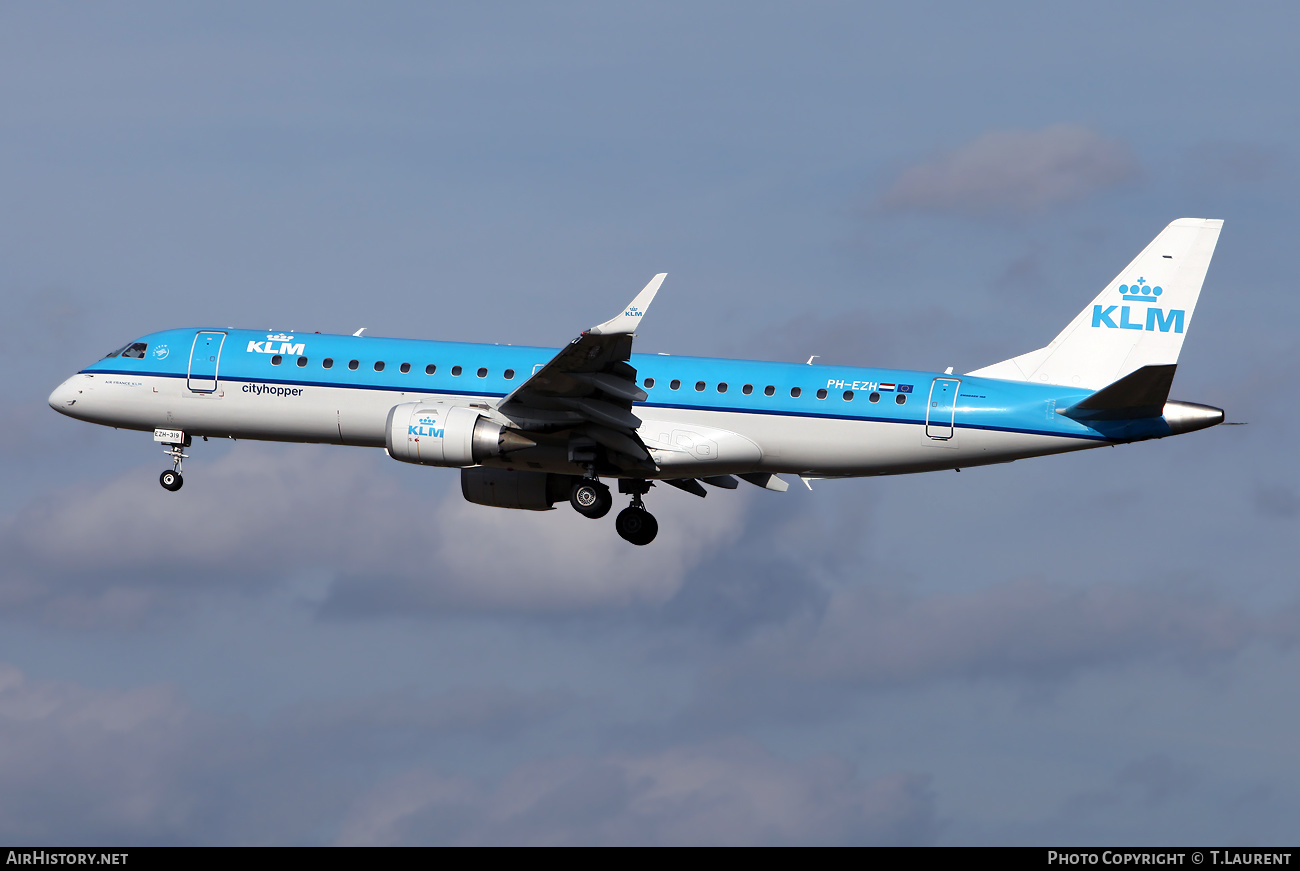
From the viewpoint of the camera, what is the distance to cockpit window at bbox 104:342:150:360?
5007 cm

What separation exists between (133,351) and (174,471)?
12.6 ft

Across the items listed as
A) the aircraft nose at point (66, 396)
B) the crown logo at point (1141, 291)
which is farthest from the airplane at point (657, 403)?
the aircraft nose at point (66, 396)

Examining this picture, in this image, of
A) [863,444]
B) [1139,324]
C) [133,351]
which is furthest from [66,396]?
[1139,324]

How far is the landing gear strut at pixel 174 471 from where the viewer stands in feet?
164

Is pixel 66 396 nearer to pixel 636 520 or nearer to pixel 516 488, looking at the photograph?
pixel 516 488

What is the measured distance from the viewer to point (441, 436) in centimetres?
4425

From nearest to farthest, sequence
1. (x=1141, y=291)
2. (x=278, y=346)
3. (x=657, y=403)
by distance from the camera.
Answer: (x=657, y=403), (x=1141, y=291), (x=278, y=346)

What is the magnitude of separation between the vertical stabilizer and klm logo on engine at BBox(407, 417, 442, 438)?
1502 centimetres

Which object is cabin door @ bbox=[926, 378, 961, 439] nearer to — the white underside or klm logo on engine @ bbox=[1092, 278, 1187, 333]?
the white underside

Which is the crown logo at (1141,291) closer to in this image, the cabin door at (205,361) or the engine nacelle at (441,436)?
the engine nacelle at (441,436)

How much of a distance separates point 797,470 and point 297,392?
14425 mm

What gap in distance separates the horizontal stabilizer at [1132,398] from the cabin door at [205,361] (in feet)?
79.3

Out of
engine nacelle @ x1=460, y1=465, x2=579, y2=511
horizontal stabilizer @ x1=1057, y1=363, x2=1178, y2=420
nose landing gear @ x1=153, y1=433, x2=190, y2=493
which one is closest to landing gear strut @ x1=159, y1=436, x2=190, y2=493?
nose landing gear @ x1=153, y1=433, x2=190, y2=493

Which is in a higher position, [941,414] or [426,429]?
[941,414]
